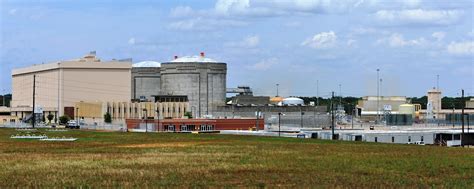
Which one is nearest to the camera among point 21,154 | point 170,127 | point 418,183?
point 418,183

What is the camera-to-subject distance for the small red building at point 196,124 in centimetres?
16825

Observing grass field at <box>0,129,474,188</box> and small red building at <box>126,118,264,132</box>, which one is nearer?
grass field at <box>0,129,474,188</box>

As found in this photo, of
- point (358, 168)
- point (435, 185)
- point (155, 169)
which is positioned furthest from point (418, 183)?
point (155, 169)

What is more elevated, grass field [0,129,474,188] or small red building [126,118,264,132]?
small red building [126,118,264,132]

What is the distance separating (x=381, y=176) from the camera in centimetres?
4191

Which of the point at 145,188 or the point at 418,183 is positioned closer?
the point at 145,188

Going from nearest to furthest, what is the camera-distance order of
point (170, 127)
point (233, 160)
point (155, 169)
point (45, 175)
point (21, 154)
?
point (45, 175), point (155, 169), point (233, 160), point (21, 154), point (170, 127)

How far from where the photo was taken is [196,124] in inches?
6806

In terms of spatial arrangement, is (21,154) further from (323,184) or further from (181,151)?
(323,184)

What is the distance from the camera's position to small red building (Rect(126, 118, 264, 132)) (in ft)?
552

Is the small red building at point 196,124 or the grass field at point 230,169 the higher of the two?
the small red building at point 196,124

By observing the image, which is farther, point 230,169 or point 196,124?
point 196,124

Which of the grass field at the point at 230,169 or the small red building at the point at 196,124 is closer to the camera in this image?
the grass field at the point at 230,169

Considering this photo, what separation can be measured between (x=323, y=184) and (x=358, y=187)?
63.9 inches
